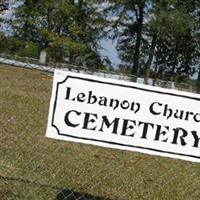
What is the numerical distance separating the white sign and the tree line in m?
40.5

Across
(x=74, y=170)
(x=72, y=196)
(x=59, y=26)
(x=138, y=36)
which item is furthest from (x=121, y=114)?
(x=138, y=36)

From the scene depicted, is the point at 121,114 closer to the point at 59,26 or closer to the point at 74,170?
the point at 74,170

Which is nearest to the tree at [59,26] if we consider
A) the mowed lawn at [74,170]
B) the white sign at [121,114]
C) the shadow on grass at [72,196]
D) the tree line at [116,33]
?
the tree line at [116,33]

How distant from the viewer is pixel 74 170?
909cm

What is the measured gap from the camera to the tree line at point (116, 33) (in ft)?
156

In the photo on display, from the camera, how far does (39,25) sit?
48.0 m

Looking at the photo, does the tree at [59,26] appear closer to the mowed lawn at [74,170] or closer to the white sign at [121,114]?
the mowed lawn at [74,170]

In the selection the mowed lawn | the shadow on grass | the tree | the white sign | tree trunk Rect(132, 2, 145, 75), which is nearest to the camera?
the white sign

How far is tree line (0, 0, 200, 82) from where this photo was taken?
47594 millimetres

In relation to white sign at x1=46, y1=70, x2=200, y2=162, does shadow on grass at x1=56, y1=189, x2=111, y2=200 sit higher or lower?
lower

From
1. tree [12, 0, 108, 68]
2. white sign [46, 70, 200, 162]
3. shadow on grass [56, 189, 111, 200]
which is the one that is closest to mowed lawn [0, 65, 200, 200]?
shadow on grass [56, 189, 111, 200]

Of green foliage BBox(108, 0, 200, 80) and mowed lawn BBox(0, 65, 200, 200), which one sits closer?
mowed lawn BBox(0, 65, 200, 200)

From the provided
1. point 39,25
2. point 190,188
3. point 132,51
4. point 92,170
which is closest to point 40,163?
point 92,170

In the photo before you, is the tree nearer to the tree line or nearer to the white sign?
the tree line
